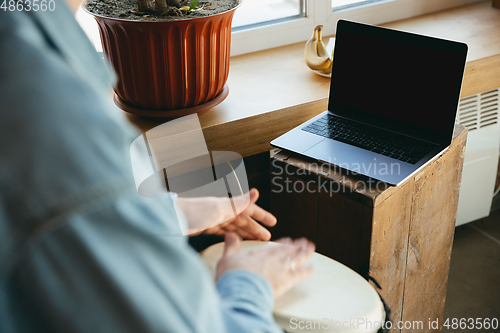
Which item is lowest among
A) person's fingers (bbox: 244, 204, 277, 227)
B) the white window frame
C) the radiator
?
the radiator

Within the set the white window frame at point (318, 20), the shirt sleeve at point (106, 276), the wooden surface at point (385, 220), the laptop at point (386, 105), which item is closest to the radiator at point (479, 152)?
Answer: the white window frame at point (318, 20)

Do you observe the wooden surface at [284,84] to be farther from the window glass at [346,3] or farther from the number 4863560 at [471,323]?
the number 4863560 at [471,323]

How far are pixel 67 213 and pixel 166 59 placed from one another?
73cm

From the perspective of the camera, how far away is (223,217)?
2.53 ft

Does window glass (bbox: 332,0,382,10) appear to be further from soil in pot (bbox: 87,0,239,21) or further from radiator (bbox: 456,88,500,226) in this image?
soil in pot (bbox: 87,0,239,21)

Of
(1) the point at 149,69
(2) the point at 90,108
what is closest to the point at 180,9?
(1) the point at 149,69

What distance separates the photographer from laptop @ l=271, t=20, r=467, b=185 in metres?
0.89

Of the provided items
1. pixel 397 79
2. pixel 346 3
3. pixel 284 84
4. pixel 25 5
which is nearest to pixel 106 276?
pixel 25 5

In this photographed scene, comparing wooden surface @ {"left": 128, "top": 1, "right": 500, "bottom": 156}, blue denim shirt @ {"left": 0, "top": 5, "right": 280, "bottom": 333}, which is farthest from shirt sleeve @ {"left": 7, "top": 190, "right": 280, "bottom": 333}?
wooden surface @ {"left": 128, "top": 1, "right": 500, "bottom": 156}

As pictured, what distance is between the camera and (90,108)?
247mm

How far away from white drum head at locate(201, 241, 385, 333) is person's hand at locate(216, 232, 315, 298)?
5 centimetres

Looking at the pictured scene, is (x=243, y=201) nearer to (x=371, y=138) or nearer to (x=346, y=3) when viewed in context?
(x=371, y=138)

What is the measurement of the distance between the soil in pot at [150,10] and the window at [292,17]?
47 centimetres

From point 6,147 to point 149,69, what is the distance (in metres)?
0.73
